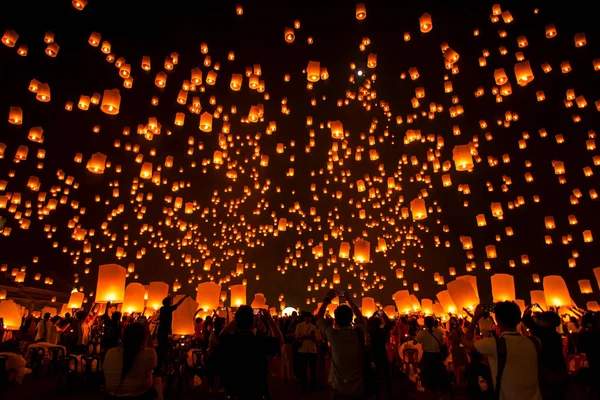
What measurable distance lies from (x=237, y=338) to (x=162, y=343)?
146 inches

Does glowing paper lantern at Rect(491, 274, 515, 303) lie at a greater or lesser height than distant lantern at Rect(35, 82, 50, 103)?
lesser

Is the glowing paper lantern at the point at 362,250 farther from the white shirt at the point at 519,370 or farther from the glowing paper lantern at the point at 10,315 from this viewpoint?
the glowing paper lantern at the point at 10,315

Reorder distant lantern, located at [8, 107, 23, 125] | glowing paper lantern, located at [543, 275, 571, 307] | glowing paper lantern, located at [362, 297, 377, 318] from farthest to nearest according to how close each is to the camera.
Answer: glowing paper lantern, located at [362, 297, 377, 318] < distant lantern, located at [8, 107, 23, 125] < glowing paper lantern, located at [543, 275, 571, 307]

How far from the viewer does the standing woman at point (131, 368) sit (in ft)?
9.29

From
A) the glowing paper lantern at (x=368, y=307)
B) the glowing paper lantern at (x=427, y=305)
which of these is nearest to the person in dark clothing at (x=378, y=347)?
the glowing paper lantern at (x=368, y=307)

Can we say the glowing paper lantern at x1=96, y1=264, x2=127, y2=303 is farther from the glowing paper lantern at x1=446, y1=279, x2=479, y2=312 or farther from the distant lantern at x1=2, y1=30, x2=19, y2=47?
the distant lantern at x1=2, y1=30, x2=19, y2=47

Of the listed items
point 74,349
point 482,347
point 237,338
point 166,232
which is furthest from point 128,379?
point 166,232

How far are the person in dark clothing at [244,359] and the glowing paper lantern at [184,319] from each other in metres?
3.82

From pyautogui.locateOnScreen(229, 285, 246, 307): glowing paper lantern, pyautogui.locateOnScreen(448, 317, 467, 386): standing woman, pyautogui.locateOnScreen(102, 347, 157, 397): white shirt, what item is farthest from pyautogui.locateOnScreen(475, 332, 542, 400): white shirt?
pyautogui.locateOnScreen(229, 285, 246, 307): glowing paper lantern

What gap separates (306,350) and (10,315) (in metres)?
5.41

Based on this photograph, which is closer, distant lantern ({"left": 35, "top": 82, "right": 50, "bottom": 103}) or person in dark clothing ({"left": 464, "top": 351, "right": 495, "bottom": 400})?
person in dark clothing ({"left": 464, "top": 351, "right": 495, "bottom": 400})

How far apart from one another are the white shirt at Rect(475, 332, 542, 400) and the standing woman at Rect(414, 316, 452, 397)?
2.76 m

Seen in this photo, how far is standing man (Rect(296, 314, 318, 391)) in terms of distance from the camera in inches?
270

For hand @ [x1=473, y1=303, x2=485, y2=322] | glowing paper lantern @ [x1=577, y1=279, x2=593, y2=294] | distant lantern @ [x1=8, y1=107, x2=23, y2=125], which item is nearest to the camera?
hand @ [x1=473, y1=303, x2=485, y2=322]
